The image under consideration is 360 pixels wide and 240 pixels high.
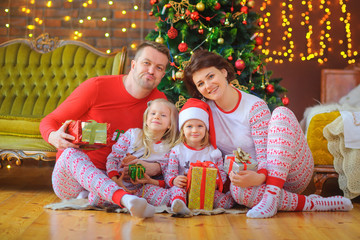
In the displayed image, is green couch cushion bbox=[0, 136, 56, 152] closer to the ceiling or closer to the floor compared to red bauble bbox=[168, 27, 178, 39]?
closer to the floor

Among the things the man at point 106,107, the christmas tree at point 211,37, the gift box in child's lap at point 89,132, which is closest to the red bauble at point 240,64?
the christmas tree at point 211,37

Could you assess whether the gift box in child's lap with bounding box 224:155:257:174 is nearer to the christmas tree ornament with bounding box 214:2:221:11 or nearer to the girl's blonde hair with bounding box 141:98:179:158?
the girl's blonde hair with bounding box 141:98:179:158

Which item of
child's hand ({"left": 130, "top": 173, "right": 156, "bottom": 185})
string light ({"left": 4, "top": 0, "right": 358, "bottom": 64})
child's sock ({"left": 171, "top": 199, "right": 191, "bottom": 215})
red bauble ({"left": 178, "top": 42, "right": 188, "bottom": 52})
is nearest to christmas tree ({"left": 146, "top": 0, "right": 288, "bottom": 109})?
red bauble ({"left": 178, "top": 42, "right": 188, "bottom": 52})

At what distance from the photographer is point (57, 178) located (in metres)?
1.93

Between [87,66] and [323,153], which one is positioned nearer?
[323,153]

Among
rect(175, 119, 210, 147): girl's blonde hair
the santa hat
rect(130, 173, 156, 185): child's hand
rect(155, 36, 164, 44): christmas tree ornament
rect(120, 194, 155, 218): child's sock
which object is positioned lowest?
rect(120, 194, 155, 218): child's sock

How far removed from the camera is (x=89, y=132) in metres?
1.81

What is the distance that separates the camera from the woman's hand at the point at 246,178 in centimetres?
182

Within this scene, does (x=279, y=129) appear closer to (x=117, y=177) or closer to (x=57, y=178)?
(x=117, y=177)

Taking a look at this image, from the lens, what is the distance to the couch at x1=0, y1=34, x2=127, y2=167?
10.4 feet

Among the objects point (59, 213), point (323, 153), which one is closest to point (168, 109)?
point (59, 213)

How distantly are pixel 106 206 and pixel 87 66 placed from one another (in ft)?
5.39

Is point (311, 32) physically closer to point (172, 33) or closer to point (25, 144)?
point (172, 33)

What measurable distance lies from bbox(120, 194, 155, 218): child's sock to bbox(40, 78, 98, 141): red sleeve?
609 millimetres
